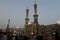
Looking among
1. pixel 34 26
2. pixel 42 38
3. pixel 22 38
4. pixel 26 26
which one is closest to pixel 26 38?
pixel 22 38

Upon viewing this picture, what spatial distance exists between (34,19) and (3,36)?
90.3 feet

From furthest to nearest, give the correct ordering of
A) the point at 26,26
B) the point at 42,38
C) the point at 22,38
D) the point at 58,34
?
the point at 26,26 < the point at 22,38 < the point at 42,38 < the point at 58,34

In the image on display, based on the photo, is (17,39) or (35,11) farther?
(35,11)

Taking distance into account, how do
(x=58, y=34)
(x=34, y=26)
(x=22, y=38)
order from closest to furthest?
(x=58, y=34) → (x=22, y=38) → (x=34, y=26)

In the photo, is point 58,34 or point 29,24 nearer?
point 58,34

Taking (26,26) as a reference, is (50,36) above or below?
below

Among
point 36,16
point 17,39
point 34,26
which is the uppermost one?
point 36,16

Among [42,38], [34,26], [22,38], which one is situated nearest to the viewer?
[42,38]

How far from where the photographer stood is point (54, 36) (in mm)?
12781

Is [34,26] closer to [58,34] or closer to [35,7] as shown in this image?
[35,7]

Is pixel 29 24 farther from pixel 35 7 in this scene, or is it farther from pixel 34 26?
pixel 35 7

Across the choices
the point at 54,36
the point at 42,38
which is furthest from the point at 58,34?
the point at 42,38

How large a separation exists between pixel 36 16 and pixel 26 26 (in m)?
4.24

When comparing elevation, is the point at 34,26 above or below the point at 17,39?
above
